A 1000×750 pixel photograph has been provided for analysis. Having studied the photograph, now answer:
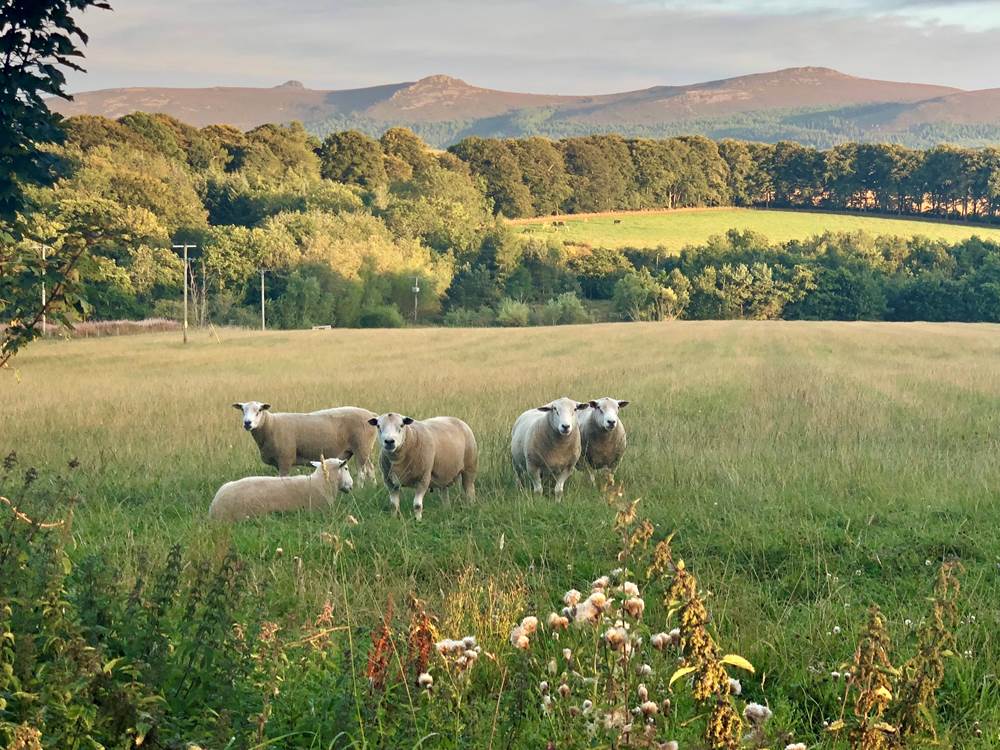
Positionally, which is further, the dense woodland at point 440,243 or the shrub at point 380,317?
the shrub at point 380,317

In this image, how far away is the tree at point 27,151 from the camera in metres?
5.36

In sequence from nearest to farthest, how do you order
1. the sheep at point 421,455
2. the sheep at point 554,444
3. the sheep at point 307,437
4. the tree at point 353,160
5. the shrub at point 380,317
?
the sheep at point 421,455 → the sheep at point 554,444 → the sheep at point 307,437 → the shrub at point 380,317 → the tree at point 353,160

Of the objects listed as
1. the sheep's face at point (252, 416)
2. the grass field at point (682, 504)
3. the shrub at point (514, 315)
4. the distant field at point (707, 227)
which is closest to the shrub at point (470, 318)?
the shrub at point (514, 315)

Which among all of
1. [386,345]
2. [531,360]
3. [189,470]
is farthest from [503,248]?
[189,470]

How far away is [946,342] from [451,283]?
54.8 m

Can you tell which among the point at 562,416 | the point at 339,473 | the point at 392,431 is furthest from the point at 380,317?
the point at 392,431

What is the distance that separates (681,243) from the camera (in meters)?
103

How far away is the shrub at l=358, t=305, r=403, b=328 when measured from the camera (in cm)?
7800

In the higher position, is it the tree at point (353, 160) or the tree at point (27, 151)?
the tree at point (353, 160)

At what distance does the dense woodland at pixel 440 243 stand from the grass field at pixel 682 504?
45396mm

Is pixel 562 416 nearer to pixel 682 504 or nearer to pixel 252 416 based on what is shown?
pixel 682 504

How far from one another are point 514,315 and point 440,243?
2287 centimetres

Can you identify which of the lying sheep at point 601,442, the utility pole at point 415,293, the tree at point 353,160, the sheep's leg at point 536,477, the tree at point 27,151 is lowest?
the utility pole at point 415,293

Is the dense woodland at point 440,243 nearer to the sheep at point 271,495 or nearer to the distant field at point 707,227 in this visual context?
the distant field at point 707,227
